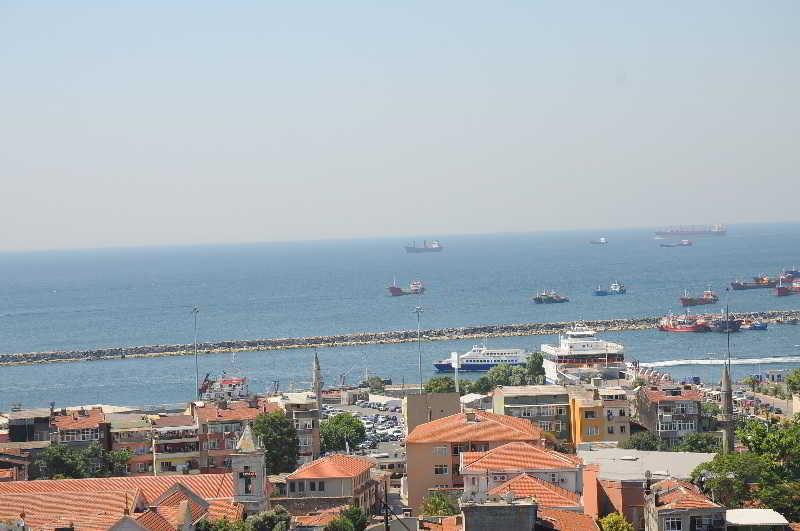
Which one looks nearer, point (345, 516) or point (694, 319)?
point (345, 516)

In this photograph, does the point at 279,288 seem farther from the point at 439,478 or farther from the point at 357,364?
the point at 439,478

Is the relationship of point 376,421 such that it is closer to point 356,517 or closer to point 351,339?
point 356,517

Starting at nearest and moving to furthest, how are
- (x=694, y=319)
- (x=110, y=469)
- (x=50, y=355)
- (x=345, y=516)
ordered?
(x=345, y=516) < (x=110, y=469) < (x=50, y=355) < (x=694, y=319)

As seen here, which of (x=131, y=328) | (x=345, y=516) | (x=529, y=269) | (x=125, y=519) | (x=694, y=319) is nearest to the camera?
(x=125, y=519)

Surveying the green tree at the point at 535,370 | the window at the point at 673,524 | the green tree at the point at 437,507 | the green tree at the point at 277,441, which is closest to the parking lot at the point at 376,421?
the green tree at the point at 277,441

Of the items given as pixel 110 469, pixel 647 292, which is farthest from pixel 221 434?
pixel 647 292

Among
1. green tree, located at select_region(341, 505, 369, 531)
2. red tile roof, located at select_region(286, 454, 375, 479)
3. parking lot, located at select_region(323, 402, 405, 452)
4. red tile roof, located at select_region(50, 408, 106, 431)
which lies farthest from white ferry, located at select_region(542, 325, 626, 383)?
green tree, located at select_region(341, 505, 369, 531)

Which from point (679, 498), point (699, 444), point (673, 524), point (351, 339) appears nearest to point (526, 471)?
point (679, 498)
